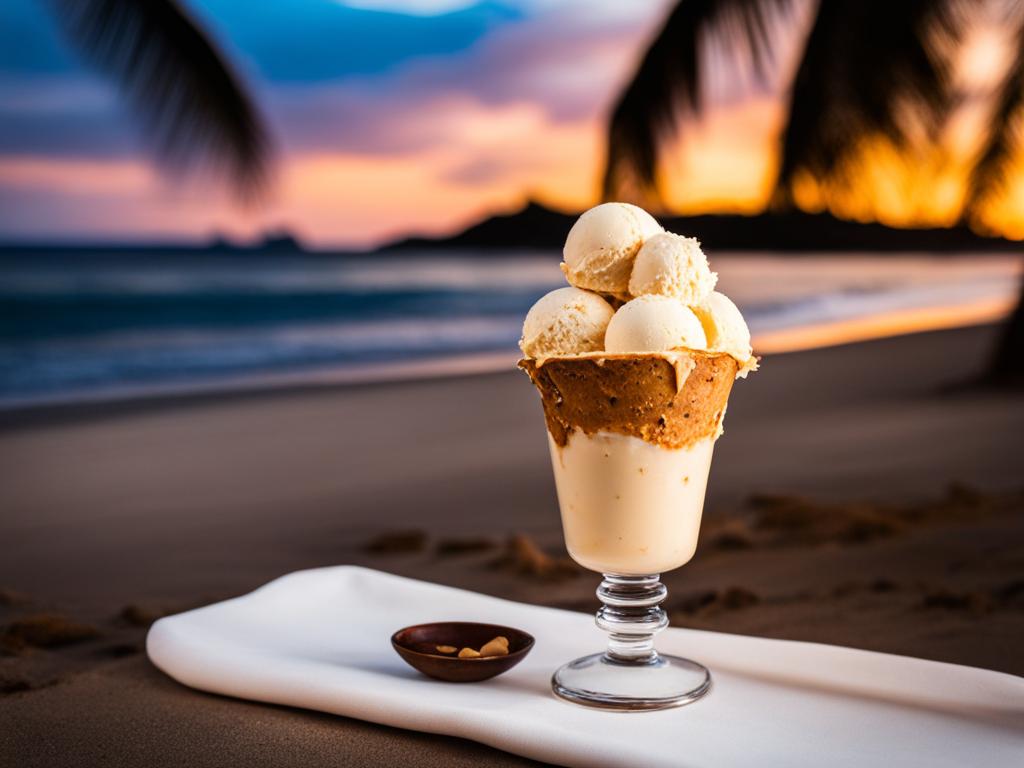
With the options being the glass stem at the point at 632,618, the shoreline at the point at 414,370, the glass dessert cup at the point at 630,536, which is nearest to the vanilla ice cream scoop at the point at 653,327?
the glass dessert cup at the point at 630,536

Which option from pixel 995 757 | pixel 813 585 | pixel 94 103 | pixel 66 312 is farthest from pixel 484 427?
pixel 94 103

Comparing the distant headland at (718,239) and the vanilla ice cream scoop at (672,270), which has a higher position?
the distant headland at (718,239)

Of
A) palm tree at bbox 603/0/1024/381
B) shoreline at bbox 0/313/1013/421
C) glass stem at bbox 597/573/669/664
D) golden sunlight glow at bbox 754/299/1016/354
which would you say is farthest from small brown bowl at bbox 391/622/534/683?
golden sunlight glow at bbox 754/299/1016/354

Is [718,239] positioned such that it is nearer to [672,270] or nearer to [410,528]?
[410,528]

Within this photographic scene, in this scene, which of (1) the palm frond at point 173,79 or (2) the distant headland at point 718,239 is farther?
(2) the distant headland at point 718,239

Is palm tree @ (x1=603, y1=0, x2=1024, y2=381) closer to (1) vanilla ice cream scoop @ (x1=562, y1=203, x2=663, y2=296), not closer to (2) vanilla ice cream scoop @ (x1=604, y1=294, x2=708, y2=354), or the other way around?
(1) vanilla ice cream scoop @ (x1=562, y1=203, x2=663, y2=296)

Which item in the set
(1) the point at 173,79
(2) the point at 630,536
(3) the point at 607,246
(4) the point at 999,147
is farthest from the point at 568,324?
(4) the point at 999,147

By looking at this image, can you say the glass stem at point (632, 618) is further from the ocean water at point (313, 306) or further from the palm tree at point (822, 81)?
the ocean water at point (313, 306)

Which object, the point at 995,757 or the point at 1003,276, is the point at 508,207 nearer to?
the point at 1003,276
